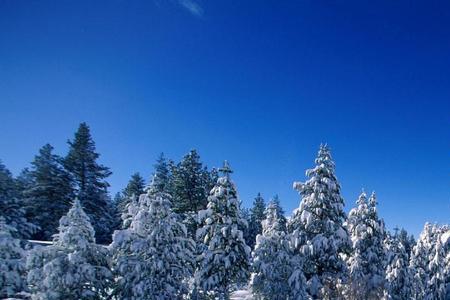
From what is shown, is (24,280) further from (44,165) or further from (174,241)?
(44,165)

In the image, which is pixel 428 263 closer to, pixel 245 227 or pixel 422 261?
pixel 422 261

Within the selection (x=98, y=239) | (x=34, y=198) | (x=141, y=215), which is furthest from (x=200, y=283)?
(x=34, y=198)

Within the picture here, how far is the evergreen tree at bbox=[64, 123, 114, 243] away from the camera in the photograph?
3844 centimetres

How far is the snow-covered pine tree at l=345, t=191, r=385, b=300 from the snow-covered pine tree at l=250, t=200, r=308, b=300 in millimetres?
5295

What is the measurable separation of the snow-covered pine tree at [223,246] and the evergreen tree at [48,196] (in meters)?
A: 21.3

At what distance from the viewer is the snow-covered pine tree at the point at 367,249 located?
25.2 metres

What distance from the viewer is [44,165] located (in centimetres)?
3844

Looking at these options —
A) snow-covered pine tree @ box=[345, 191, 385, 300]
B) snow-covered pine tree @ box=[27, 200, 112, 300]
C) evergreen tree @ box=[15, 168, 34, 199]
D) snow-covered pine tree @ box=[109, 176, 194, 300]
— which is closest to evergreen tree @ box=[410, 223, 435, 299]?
snow-covered pine tree @ box=[345, 191, 385, 300]

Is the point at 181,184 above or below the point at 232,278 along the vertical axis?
above

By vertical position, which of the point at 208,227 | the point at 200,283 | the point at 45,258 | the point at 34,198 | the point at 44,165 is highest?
the point at 44,165

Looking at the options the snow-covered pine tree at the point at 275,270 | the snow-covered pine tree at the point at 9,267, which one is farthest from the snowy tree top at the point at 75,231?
the snow-covered pine tree at the point at 275,270

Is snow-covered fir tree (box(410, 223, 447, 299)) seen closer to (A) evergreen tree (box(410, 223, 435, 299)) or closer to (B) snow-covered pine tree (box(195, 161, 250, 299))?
(A) evergreen tree (box(410, 223, 435, 299))

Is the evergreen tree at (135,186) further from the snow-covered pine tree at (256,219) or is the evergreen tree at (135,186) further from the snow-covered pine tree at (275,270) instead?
the snow-covered pine tree at (275,270)

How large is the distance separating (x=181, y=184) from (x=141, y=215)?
20339mm
